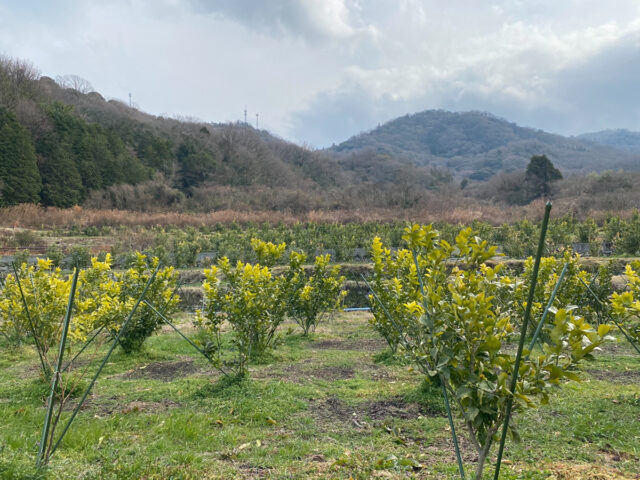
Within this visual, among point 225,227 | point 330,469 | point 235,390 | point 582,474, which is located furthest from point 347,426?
point 225,227

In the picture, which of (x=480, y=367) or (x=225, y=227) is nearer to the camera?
(x=480, y=367)

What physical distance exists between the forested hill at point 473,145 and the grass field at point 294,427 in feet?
347

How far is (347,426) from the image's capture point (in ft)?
12.7

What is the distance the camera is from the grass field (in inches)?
115

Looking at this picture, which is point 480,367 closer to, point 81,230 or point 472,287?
point 472,287

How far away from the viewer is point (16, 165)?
28938mm

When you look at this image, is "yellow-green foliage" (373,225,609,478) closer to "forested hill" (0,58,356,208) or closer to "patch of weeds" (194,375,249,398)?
"patch of weeds" (194,375,249,398)

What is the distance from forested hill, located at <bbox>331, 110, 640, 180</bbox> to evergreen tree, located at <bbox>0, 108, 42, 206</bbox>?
8613 centimetres

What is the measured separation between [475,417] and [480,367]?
0.25 metres

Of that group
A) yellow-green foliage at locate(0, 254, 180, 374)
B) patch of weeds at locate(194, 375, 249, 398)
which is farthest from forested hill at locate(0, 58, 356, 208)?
patch of weeds at locate(194, 375, 249, 398)

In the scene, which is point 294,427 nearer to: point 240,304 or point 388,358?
point 240,304

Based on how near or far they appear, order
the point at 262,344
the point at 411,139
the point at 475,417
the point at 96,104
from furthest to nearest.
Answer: the point at 411,139
the point at 96,104
the point at 262,344
the point at 475,417

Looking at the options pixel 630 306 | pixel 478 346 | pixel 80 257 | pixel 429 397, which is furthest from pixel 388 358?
pixel 80 257

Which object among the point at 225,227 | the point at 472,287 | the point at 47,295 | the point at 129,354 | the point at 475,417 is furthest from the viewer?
the point at 225,227
